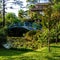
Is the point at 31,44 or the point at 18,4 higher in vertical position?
the point at 18,4

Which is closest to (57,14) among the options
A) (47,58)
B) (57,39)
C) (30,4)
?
(47,58)

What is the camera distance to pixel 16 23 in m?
41.2

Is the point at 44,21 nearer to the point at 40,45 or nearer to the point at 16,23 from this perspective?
the point at 40,45

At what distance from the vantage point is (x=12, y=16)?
139ft

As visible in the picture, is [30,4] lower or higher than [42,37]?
higher

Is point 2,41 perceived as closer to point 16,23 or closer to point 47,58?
point 47,58

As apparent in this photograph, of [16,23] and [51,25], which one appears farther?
[16,23]

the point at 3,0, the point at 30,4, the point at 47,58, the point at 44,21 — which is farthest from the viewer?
the point at 3,0

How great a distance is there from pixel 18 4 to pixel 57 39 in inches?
472

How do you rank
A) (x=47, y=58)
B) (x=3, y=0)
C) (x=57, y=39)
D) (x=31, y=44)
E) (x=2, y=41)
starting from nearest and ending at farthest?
(x=47, y=58) → (x=2, y=41) → (x=31, y=44) → (x=57, y=39) → (x=3, y=0)

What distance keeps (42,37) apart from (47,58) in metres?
6.79

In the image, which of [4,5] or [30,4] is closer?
[30,4]

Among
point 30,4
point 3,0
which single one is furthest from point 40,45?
point 3,0

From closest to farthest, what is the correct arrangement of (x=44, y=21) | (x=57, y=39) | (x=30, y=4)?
(x=44, y=21) → (x=57, y=39) → (x=30, y=4)
